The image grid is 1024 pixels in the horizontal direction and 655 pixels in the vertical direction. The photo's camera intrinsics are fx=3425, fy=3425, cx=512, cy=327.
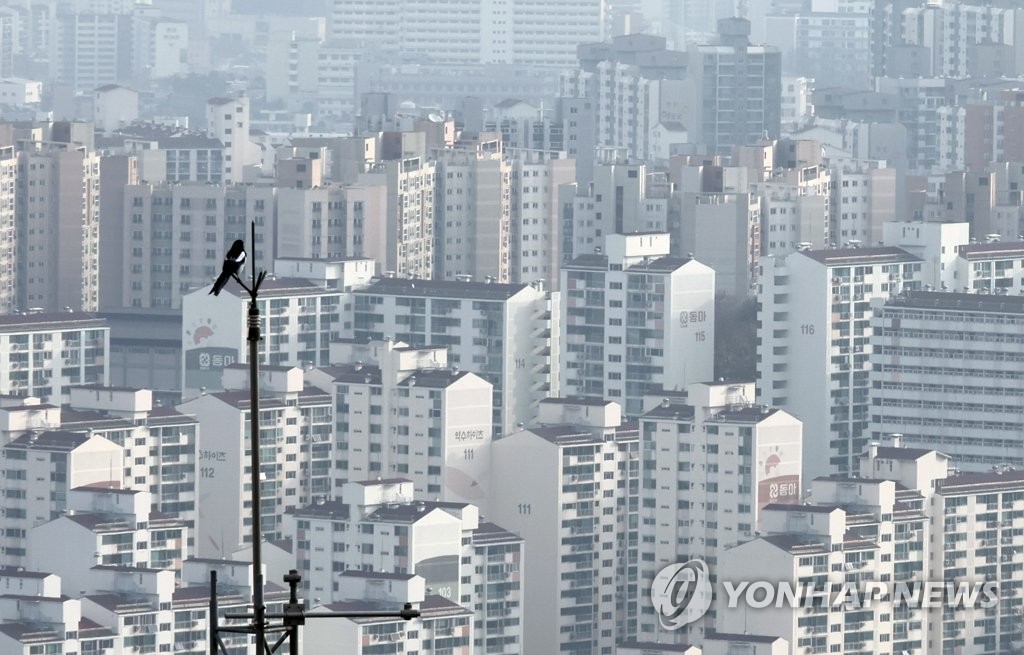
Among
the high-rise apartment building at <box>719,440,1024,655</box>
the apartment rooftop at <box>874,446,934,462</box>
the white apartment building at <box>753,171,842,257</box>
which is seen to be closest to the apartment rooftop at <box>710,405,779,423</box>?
the high-rise apartment building at <box>719,440,1024,655</box>

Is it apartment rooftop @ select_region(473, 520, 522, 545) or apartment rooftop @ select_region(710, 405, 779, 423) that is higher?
apartment rooftop @ select_region(710, 405, 779, 423)

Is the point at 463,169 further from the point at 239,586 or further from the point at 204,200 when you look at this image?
the point at 239,586

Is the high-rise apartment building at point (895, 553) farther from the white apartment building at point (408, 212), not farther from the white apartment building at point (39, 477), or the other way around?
the white apartment building at point (408, 212)

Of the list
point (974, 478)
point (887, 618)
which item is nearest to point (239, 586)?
point (887, 618)

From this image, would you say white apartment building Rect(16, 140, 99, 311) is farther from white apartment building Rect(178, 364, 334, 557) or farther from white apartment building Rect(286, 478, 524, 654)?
white apartment building Rect(286, 478, 524, 654)

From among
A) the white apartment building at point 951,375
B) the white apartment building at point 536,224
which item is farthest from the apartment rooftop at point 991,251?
the white apartment building at point 536,224

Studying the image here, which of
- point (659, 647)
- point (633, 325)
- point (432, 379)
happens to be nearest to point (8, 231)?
point (633, 325)
